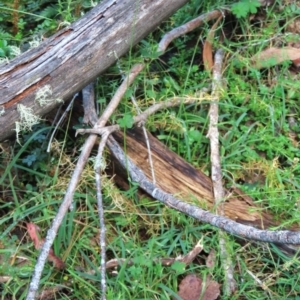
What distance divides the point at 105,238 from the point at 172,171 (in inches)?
18.7

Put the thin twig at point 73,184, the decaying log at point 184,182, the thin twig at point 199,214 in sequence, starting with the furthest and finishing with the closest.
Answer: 1. the decaying log at point 184,182
2. the thin twig at point 73,184
3. the thin twig at point 199,214

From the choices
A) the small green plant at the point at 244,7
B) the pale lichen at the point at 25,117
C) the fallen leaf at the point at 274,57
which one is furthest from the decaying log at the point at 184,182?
the small green plant at the point at 244,7

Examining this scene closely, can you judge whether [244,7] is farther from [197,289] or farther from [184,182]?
[197,289]

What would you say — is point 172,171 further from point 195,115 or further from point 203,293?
point 203,293

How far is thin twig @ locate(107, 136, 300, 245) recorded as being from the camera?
1.95 meters

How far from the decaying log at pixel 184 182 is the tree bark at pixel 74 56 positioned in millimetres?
367

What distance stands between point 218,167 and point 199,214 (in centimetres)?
46

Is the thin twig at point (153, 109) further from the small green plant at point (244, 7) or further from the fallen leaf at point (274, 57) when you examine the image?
the small green plant at point (244, 7)

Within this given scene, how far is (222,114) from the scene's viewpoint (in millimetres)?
2879

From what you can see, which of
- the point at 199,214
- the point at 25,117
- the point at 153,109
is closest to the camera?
the point at 199,214

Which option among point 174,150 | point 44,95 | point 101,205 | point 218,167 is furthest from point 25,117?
point 218,167

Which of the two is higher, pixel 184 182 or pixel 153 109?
pixel 153 109

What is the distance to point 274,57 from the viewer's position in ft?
Result: 10.2

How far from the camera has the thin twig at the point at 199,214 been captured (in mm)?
1953
